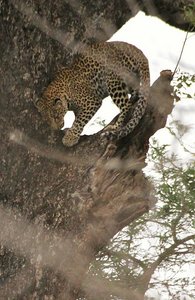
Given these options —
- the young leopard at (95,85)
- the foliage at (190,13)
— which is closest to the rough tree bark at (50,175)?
the young leopard at (95,85)

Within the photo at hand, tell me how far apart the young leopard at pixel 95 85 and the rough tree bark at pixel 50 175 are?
0.14 m

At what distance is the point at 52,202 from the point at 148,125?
865mm

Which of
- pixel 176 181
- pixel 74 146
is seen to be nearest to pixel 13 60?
pixel 74 146

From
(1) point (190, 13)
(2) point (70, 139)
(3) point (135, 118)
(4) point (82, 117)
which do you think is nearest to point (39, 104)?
(2) point (70, 139)

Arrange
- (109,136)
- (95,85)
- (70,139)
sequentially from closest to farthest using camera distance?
(109,136)
(70,139)
(95,85)

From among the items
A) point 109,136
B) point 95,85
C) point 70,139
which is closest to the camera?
point 109,136

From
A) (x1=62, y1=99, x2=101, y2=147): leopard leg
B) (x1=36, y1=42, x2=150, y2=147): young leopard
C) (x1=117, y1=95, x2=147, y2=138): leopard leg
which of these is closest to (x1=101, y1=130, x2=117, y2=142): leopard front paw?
(x1=117, y1=95, x2=147, y2=138): leopard leg

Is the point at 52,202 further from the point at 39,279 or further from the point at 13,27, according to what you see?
the point at 13,27

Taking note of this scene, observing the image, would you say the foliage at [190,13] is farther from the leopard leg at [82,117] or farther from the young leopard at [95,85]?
the leopard leg at [82,117]

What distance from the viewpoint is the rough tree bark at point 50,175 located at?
6066mm

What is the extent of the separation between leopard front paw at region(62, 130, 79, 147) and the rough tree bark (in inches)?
1.8

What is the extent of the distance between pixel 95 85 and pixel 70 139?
61 centimetres

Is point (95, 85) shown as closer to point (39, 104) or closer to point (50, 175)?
point (39, 104)

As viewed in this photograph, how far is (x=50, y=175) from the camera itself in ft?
20.4
